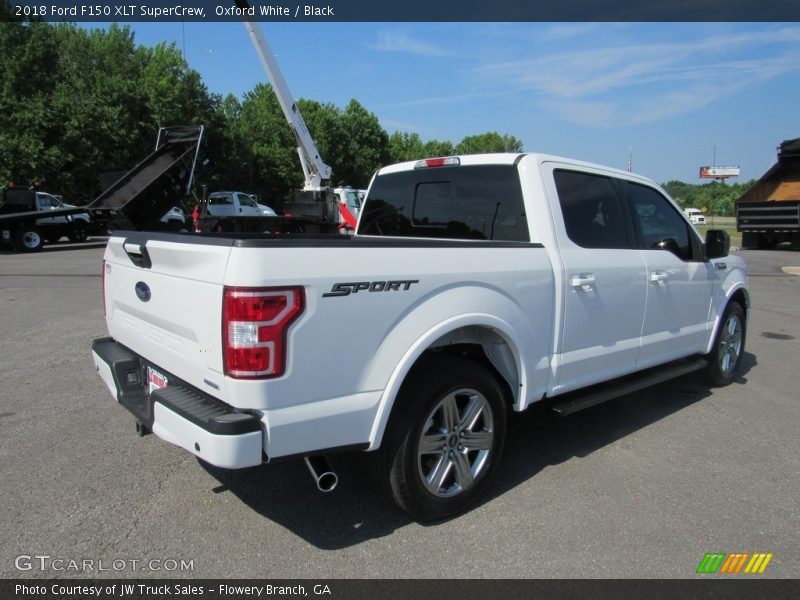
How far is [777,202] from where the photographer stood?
2078 cm

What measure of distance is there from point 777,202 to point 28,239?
87.3 ft

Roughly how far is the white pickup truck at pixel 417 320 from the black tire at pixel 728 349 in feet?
2.65

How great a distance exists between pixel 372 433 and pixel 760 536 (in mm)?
2157

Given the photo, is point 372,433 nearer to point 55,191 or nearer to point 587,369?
point 587,369

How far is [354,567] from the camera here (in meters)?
2.70

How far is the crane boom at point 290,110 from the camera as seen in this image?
19047 millimetres

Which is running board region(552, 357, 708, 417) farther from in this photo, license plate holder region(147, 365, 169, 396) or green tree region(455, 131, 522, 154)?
green tree region(455, 131, 522, 154)

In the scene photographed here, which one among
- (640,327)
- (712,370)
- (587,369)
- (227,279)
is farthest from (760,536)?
(227,279)

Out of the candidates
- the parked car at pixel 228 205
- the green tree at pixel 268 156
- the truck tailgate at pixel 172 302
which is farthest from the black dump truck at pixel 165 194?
the green tree at pixel 268 156

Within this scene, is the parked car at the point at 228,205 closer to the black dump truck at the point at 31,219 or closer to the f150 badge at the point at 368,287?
the black dump truck at the point at 31,219

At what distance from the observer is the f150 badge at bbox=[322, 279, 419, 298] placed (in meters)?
2.47

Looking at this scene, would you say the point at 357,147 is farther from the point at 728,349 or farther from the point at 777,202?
the point at 728,349

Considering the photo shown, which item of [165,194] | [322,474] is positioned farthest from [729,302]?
[165,194]

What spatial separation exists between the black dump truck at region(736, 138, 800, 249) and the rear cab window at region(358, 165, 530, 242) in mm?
21130
